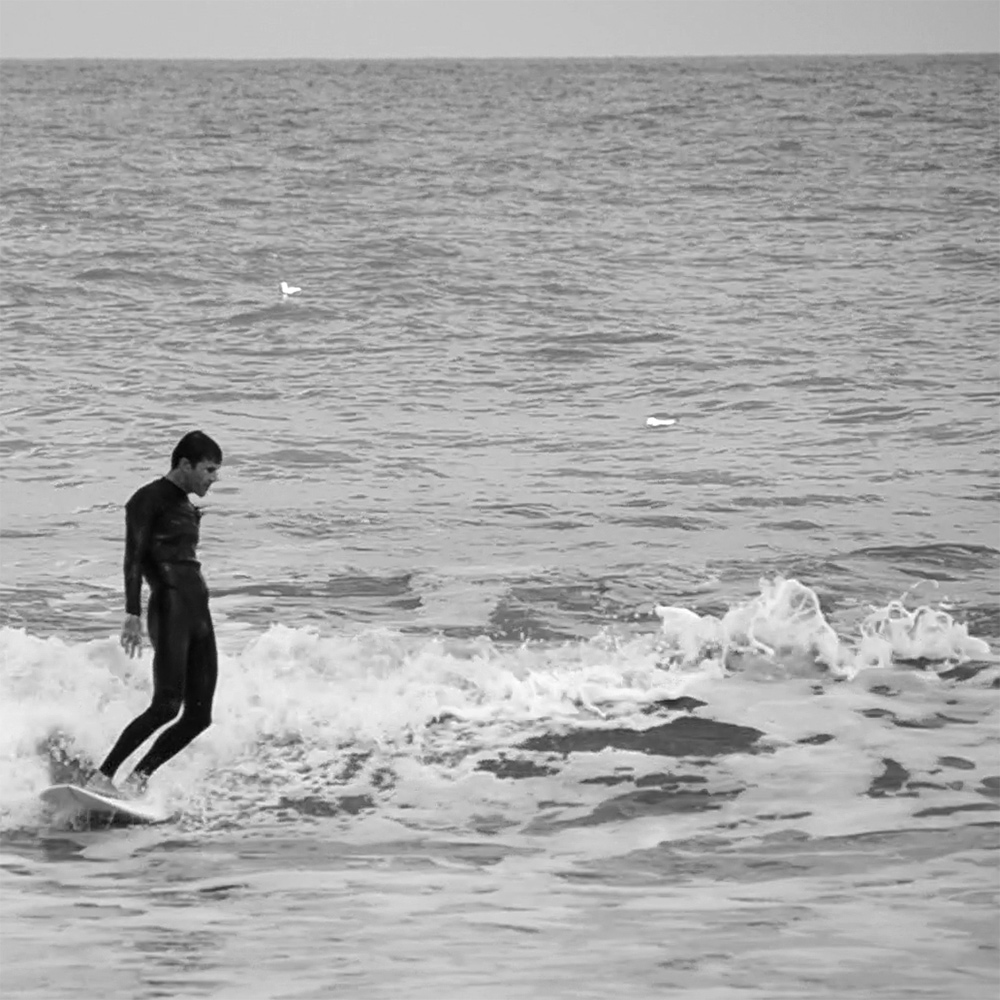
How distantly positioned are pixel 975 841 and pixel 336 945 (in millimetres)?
2892

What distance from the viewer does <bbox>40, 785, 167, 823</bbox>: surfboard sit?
26.9ft

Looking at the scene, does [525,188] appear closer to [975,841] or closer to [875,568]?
[875,568]

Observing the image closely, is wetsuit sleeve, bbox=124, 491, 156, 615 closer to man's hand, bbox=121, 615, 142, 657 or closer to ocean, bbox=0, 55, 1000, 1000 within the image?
man's hand, bbox=121, 615, 142, 657

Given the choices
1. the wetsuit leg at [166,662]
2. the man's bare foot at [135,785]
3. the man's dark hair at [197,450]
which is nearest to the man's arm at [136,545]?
the wetsuit leg at [166,662]

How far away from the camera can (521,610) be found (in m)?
12.5

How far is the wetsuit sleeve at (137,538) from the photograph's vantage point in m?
8.37

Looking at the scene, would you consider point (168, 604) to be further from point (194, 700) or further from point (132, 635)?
point (194, 700)

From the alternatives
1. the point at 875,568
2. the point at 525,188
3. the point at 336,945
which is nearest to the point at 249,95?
the point at 525,188

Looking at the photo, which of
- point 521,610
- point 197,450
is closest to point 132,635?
point 197,450

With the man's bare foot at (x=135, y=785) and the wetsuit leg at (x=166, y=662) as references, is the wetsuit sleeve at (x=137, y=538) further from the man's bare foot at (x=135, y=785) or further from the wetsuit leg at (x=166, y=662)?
the man's bare foot at (x=135, y=785)

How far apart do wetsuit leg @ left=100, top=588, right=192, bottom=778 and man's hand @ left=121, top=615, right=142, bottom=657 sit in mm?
188

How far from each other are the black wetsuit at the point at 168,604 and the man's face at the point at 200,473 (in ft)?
0.31

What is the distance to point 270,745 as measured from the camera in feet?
31.4

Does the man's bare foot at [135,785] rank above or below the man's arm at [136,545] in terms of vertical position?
below
